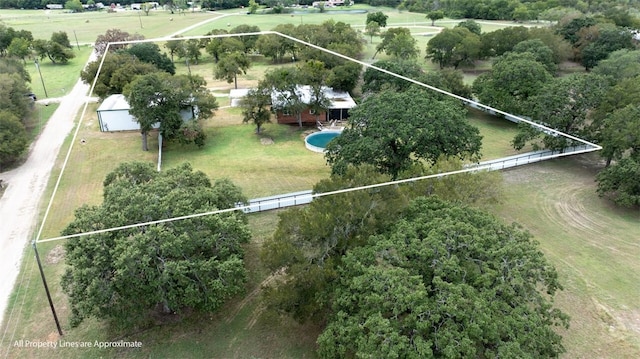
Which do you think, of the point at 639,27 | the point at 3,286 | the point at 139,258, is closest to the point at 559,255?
the point at 139,258

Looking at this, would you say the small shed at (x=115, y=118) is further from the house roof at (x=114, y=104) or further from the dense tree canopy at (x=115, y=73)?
the dense tree canopy at (x=115, y=73)

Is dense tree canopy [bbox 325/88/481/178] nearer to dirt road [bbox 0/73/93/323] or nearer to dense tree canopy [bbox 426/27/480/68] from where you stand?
dirt road [bbox 0/73/93/323]

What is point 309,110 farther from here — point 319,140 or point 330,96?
point 330,96

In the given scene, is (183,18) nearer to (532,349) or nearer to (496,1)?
(496,1)

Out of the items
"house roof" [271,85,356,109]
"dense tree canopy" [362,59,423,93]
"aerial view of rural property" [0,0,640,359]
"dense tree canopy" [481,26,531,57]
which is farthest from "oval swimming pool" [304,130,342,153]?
"dense tree canopy" [481,26,531,57]

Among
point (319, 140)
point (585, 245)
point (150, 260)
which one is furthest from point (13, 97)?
point (585, 245)
